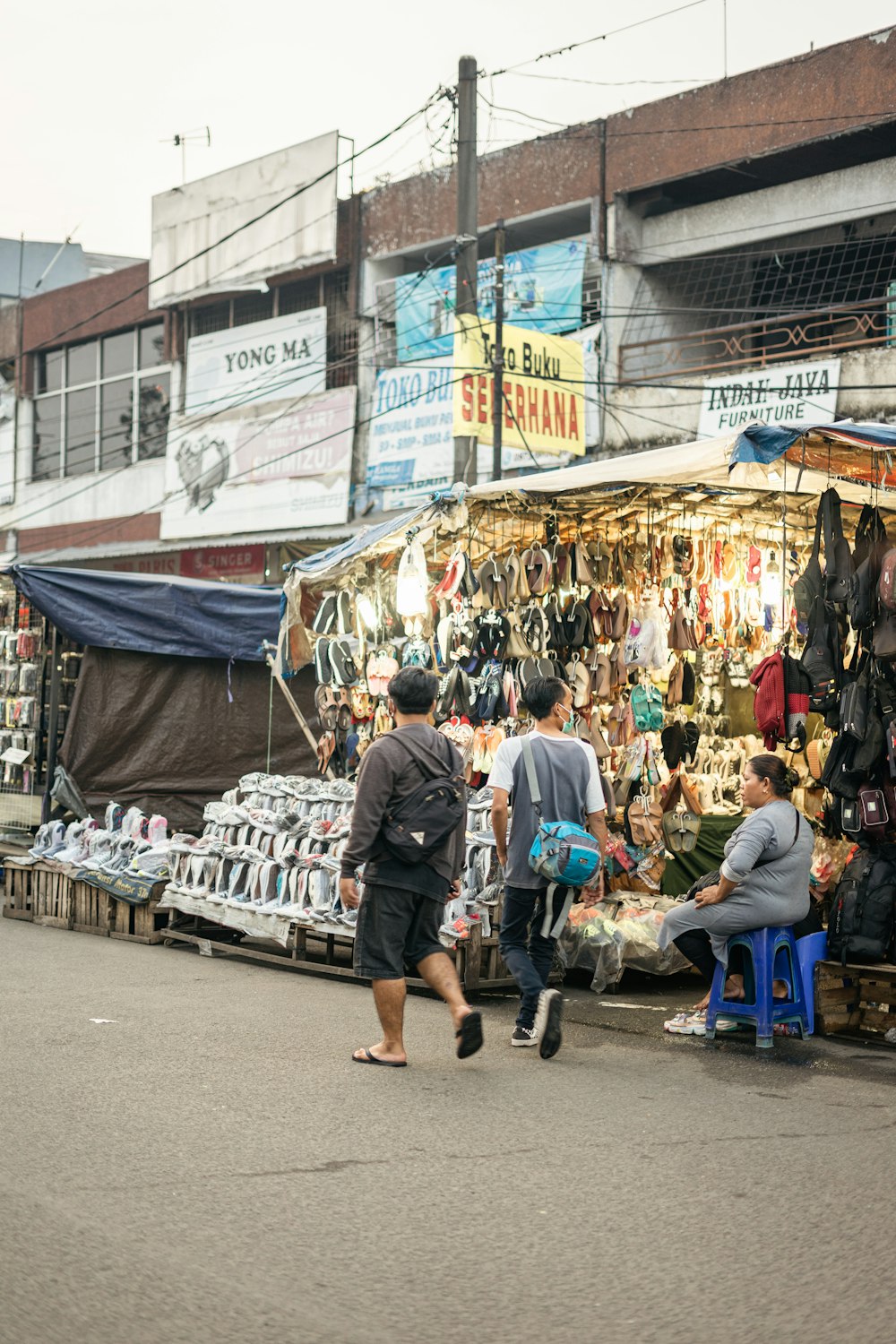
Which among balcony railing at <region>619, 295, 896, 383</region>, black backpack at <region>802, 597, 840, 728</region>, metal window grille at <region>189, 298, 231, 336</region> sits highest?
metal window grille at <region>189, 298, 231, 336</region>

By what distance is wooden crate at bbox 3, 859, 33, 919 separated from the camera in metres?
12.0

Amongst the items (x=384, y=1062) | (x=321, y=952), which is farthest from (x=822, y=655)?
(x=321, y=952)

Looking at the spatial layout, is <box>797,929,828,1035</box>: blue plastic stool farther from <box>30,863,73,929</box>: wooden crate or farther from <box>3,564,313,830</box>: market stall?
<box>3,564,313,830</box>: market stall

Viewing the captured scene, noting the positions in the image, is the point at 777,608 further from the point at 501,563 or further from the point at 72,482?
the point at 72,482

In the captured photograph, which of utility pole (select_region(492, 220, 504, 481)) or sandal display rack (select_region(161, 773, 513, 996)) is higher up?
utility pole (select_region(492, 220, 504, 481))

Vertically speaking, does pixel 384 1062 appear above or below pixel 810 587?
below

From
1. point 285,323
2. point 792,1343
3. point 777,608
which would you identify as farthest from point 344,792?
point 285,323

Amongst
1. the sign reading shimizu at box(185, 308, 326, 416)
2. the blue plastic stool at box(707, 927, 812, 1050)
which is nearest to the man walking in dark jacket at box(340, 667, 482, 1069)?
the blue plastic stool at box(707, 927, 812, 1050)

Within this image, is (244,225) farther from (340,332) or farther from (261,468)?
(261,468)

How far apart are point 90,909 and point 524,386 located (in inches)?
338

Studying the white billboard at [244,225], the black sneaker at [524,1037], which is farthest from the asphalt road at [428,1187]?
the white billboard at [244,225]

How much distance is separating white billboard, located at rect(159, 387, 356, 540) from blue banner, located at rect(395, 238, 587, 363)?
1736 mm

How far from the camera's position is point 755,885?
7555mm

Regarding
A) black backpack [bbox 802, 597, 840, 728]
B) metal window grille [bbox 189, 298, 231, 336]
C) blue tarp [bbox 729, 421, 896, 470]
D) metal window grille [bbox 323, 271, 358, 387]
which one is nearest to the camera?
blue tarp [bbox 729, 421, 896, 470]
